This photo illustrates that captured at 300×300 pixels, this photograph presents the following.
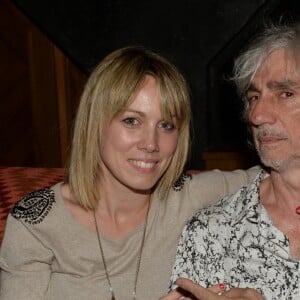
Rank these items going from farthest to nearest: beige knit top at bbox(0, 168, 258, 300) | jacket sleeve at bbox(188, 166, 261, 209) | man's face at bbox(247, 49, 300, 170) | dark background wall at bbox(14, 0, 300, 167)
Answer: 1. dark background wall at bbox(14, 0, 300, 167)
2. jacket sleeve at bbox(188, 166, 261, 209)
3. beige knit top at bbox(0, 168, 258, 300)
4. man's face at bbox(247, 49, 300, 170)

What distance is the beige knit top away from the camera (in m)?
1.79

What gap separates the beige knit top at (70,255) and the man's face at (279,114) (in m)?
0.38

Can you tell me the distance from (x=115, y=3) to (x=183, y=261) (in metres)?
2.09

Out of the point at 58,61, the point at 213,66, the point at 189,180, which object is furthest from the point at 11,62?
the point at 189,180

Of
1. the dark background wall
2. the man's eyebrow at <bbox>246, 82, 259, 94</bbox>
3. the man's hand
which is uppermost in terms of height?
the dark background wall

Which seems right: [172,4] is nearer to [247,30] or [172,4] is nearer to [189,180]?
[247,30]

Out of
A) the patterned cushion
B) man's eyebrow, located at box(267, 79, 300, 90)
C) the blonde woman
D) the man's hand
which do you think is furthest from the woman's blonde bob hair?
the man's hand

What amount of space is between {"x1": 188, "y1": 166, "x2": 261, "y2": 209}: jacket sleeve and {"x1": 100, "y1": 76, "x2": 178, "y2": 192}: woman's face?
167 millimetres

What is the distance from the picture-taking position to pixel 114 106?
1.81 meters

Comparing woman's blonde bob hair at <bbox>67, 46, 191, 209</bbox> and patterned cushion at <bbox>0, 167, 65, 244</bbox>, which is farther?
patterned cushion at <bbox>0, 167, 65, 244</bbox>

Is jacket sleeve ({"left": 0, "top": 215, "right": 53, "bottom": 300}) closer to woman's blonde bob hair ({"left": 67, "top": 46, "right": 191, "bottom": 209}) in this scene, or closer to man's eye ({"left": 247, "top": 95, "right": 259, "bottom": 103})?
woman's blonde bob hair ({"left": 67, "top": 46, "right": 191, "bottom": 209})

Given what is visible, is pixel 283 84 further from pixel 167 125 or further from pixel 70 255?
pixel 70 255

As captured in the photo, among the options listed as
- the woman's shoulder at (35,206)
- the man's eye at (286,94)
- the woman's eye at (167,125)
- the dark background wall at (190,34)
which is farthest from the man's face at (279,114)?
the dark background wall at (190,34)

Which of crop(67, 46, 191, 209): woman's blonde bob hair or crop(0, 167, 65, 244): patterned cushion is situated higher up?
crop(67, 46, 191, 209): woman's blonde bob hair
